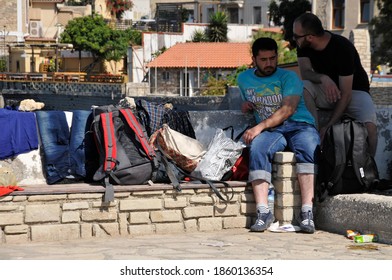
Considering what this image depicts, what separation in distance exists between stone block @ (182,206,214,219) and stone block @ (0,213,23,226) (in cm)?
130

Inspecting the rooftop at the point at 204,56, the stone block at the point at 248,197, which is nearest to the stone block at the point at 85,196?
the stone block at the point at 248,197

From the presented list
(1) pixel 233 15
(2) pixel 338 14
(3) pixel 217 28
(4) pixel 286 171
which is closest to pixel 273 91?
(4) pixel 286 171

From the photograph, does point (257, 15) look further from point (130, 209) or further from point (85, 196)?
point (85, 196)

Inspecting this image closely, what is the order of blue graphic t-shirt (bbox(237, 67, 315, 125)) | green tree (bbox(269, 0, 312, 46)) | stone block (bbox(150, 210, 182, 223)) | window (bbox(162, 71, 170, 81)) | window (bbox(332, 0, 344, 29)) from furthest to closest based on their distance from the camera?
1. window (bbox(162, 71, 170, 81))
2. window (bbox(332, 0, 344, 29))
3. green tree (bbox(269, 0, 312, 46))
4. blue graphic t-shirt (bbox(237, 67, 315, 125))
5. stone block (bbox(150, 210, 182, 223))

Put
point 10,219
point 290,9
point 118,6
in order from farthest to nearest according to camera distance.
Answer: point 118,6, point 290,9, point 10,219

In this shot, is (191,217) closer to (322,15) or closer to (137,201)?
(137,201)

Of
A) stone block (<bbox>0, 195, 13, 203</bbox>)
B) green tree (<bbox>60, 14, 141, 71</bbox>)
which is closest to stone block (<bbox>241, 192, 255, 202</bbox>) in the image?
stone block (<bbox>0, 195, 13, 203</bbox>)

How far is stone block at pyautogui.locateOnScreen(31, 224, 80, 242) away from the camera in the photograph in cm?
715

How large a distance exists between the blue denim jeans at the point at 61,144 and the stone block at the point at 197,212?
99 cm

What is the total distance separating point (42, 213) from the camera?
23.5 feet

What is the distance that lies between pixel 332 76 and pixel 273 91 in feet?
1.93

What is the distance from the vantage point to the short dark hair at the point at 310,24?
7.88 m

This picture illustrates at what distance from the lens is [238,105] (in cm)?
920

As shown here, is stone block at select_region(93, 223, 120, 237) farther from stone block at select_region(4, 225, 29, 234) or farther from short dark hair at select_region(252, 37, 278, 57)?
short dark hair at select_region(252, 37, 278, 57)
